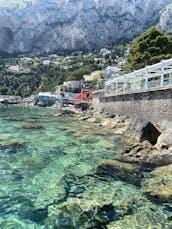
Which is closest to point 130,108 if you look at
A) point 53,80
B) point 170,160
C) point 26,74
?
point 170,160

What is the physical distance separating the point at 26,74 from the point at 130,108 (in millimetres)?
165577

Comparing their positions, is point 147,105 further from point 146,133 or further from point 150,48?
point 150,48

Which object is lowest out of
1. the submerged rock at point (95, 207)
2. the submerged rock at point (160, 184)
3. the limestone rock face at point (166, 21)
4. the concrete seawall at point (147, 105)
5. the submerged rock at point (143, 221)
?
the submerged rock at point (143, 221)

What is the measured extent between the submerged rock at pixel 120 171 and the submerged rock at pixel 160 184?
21.1 inches

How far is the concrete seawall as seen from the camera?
74.1ft

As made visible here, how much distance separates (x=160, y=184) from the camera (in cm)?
1197

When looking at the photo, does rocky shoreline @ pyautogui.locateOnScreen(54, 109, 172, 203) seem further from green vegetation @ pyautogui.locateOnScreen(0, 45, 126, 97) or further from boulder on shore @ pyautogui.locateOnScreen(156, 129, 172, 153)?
green vegetation @ pyautogui.locateOnScreen(0, 45, 126, 97)

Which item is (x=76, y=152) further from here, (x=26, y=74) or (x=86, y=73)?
(x=26, y=74)

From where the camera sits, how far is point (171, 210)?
987cm

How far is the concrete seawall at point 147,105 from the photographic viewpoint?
2258 cm

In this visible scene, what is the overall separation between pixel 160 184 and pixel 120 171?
2330 mm

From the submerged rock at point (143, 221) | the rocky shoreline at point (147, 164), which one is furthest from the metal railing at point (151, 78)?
the submerged rock at point (143, 221)

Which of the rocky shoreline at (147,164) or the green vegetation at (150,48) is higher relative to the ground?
the green vegetation at (150,48)

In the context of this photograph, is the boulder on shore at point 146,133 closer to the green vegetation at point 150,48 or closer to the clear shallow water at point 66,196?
the clear shallow water at point 66,196
